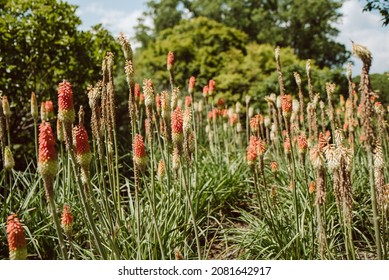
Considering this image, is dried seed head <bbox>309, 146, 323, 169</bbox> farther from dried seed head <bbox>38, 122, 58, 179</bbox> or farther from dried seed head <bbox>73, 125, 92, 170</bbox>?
dried seed head <bbox>38, 122, 58, 179</bbox>

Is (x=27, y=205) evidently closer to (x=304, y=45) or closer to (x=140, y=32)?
(x=304, y=45)

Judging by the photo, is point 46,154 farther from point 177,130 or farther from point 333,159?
point 333,159

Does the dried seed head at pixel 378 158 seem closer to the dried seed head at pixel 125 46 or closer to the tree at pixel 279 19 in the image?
the dried seed head at pixel 125 46

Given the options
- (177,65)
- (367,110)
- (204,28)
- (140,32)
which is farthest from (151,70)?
(367,110)

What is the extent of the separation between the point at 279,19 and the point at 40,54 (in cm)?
956

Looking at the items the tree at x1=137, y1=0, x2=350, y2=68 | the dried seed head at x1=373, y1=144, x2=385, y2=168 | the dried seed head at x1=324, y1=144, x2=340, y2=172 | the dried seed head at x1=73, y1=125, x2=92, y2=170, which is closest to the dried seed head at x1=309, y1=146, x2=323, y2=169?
the dried seed head at x1=324, y1=144, x2=340, y2=172

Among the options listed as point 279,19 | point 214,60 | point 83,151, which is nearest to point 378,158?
point 83,151

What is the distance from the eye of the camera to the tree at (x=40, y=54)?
4270mm

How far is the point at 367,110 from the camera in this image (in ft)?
5.61

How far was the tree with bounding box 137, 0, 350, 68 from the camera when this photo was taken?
11.3 meters

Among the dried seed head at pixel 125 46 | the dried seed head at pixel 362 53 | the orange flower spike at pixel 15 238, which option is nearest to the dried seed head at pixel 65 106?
the orange flower spike at pixel 15 238

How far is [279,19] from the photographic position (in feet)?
42.1

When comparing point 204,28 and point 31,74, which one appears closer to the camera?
point 31,74

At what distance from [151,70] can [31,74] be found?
609 centimetres
